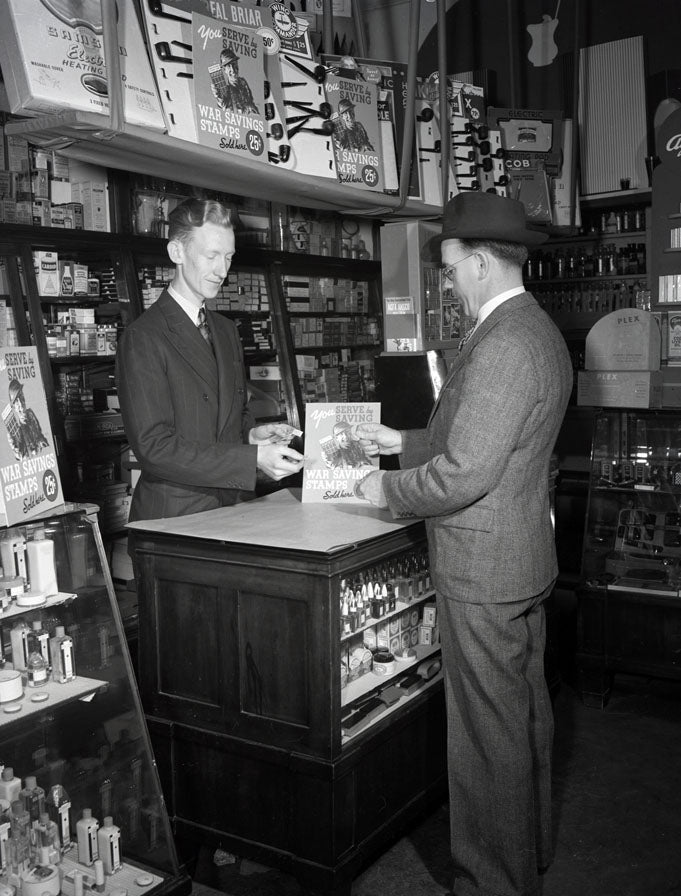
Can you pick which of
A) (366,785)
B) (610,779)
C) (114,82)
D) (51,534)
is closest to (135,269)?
(114,82)

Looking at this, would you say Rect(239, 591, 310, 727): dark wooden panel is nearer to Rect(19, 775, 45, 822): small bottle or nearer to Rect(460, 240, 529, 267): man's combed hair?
Rect(19, 775, 45, 822): small bottle

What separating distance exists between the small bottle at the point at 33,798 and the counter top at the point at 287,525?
819 millimetres

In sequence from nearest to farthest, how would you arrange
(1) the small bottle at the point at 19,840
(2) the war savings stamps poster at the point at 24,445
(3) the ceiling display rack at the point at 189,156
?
(2) the war savings stamps poster at the point at 24,445
(1) the small bottle at the point at 19,840
(3) the ceiling display rack at the point at 189,156

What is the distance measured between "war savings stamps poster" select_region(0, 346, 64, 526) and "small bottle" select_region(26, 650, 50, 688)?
385 mm

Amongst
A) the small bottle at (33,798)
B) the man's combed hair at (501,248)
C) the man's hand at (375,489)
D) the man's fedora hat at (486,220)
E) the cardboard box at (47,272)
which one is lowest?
the small bottle at (33,798)

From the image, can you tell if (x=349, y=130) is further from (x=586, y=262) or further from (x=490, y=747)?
(x=586, y=262)

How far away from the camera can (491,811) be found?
258 cm

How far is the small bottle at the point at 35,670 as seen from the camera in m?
2.27

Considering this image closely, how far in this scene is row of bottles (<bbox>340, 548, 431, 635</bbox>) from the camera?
113 inches

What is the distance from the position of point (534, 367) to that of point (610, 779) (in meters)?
2.09

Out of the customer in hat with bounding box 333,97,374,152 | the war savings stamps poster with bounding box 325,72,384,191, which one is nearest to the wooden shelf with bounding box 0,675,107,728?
the war savings stamps poster with bounding box 325,72,384,191

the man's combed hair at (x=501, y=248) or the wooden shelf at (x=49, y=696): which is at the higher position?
the man's combed hair at (x=501, y=248)

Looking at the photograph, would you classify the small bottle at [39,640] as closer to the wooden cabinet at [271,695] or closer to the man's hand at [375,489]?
the wooden cabinet at [271,695]

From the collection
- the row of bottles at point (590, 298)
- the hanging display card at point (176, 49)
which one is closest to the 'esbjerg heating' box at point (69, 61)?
the hanging display card at point (176, 49)
